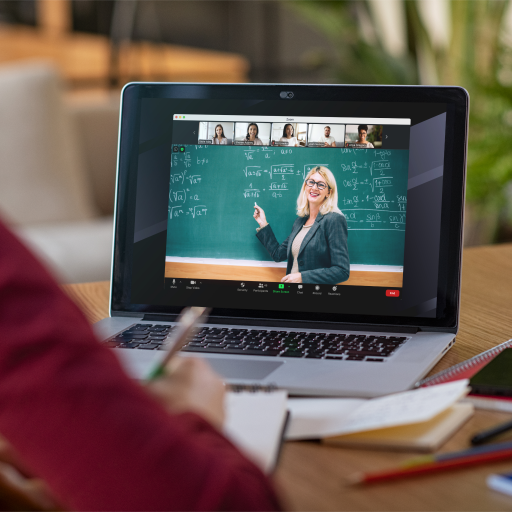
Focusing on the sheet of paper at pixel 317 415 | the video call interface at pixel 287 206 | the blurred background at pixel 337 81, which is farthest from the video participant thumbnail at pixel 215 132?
the blurred background at pixel 337 81

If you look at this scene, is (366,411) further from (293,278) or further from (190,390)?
(293,278)

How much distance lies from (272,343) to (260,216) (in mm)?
167

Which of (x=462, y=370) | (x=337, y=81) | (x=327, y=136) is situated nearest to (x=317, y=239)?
(x=327, y=136)

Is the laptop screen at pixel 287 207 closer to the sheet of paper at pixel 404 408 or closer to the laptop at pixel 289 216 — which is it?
the laptop at pixel 289 216

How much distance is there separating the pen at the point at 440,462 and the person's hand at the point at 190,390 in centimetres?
11

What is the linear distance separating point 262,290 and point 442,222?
0.76 ft

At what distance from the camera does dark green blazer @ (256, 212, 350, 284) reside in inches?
31.2

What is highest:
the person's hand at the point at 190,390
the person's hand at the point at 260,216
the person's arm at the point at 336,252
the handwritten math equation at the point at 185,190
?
the handwritten math equation at the point at 185,190

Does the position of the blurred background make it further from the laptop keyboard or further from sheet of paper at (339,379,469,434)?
sheet of paper at (339,379,469,434)

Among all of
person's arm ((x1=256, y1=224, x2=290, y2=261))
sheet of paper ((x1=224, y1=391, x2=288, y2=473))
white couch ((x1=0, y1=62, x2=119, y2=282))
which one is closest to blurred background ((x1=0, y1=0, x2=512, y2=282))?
white couch ((x1=0, y1=62, x2=119, y2=282))

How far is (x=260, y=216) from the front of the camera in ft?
2.67

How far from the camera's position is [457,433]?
0.51m

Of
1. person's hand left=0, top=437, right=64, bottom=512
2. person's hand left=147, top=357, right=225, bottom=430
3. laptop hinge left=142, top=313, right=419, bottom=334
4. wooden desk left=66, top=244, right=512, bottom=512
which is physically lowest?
person's hand left=0, top=437, right=64, bottom=512

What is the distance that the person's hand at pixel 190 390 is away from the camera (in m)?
0.43
